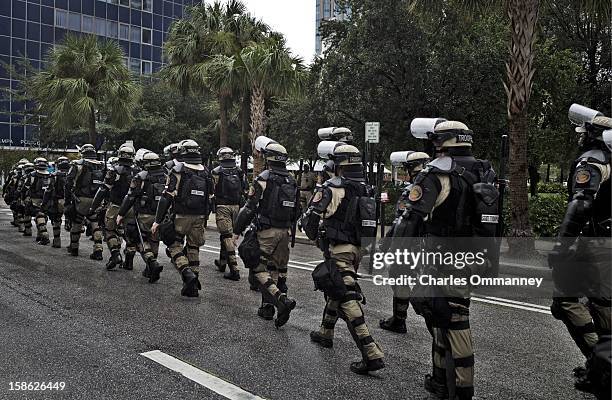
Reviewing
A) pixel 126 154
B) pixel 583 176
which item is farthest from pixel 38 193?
pixel 583 176

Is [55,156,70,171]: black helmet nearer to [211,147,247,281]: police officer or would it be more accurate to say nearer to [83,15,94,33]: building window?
[211,147,247,281]: police officer

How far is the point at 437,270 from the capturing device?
4.13m

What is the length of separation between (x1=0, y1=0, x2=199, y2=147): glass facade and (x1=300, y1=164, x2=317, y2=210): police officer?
2938 cm

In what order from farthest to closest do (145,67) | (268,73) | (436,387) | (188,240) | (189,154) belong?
(145,67) → (268,73) → (188,240) → (189,154) → (436,387)

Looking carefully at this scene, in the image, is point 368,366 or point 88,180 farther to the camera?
point 88,180

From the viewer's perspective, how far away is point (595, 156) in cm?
449

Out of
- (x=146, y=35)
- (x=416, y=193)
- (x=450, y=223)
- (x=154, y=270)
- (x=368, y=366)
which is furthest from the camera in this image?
(x=146, y=35)

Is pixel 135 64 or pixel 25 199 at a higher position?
pixel 135 64

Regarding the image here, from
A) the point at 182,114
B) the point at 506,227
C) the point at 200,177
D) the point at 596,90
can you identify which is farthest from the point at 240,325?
the point at 182,114

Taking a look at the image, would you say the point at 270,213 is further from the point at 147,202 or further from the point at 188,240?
the point at 147,202

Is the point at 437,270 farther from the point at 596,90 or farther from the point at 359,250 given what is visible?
the point at 596,90

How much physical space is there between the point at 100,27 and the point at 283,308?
4824 centimetres

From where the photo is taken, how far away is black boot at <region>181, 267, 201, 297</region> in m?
7.44

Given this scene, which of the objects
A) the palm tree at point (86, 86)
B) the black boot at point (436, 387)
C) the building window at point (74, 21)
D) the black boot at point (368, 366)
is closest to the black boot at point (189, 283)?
the black boot at point (368, 366)
